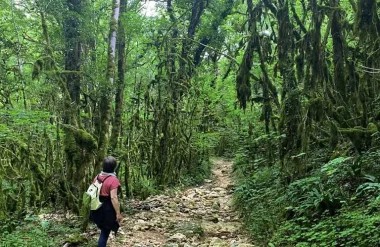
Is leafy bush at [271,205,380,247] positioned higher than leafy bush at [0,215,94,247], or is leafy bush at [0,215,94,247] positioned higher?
leafy bush at [271,205,380,247]

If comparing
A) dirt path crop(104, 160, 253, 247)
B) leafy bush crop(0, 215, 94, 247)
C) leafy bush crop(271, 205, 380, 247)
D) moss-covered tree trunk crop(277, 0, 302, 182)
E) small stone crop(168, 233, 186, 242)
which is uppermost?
moss-covered tree trunk crop(277, 0, 302, 182)

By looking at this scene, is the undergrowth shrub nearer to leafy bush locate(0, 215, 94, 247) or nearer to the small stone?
the small stone

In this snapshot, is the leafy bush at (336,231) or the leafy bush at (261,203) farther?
the leafy bush at (261,203)

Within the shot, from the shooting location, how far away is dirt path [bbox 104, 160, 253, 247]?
693 cm

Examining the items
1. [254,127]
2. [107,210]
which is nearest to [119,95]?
[107,210]

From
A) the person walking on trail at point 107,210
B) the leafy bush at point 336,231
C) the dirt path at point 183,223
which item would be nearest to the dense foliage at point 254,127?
the leafy bush at point 336,231

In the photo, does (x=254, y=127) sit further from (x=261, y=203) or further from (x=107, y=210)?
(x=107, y=210)

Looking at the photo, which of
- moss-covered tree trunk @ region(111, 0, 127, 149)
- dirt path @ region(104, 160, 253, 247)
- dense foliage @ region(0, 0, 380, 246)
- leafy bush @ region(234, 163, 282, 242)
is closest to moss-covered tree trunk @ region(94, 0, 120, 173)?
dense foliage @ region(0, 0, 380, 246)

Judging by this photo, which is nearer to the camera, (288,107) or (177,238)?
(177,238)

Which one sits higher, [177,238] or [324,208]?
[324,208]

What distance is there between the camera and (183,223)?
8.06 meters

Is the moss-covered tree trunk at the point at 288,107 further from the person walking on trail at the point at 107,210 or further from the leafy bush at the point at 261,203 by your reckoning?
the person walking on trail at the point at 107,210

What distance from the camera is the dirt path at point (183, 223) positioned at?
22.7 ft

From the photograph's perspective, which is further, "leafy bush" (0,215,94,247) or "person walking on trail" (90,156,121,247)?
"leafy bush" (0,215,94,247)
